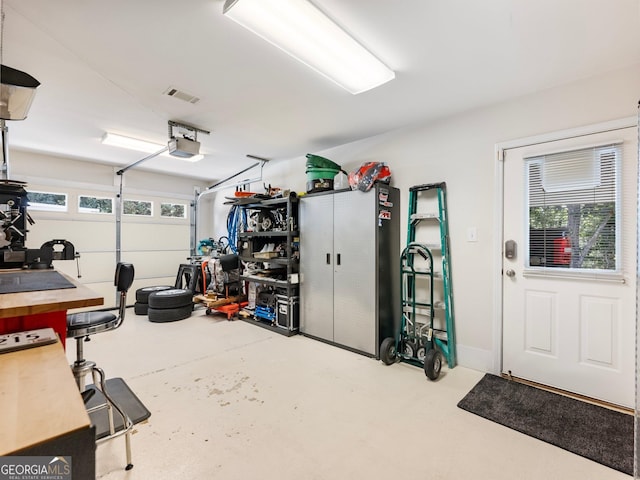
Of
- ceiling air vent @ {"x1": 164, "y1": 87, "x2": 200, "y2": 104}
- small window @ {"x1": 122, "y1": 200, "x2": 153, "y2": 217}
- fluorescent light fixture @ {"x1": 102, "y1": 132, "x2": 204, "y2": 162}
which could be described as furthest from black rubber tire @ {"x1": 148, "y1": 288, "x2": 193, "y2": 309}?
ceiling air vent @ {"x1": 164, "y1": 87, "x2": 200, "y2": 104}

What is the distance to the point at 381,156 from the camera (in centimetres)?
370

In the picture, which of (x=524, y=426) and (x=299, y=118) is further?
(x=299, y=118)

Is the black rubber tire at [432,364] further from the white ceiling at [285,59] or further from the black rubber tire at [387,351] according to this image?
the white ceiling at [285,59]

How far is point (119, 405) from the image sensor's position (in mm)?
2252

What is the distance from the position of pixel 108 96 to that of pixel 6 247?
175cm

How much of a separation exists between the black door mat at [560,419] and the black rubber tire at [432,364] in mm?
308

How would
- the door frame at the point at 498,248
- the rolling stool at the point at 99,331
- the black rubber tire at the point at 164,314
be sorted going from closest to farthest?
the rolling stool at the point at 99,331, the door frame at the point at 498,248, the black rubber tire at the point at 164,314

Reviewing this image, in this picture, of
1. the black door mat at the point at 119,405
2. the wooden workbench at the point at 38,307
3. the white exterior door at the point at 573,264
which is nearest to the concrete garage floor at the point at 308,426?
the black door mat at the point at 119,405

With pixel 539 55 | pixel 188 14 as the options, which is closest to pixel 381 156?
pixel 539 55

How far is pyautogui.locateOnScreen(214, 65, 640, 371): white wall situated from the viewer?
95.1 inches

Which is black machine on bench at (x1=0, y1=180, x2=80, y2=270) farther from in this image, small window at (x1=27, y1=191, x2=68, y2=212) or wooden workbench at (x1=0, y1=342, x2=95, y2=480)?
wooden workbench at (x1=0, y1=342, x2=95, y2=480)

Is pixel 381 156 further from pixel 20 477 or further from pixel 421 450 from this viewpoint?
pixel 20 477

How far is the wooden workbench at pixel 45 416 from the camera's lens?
562mm

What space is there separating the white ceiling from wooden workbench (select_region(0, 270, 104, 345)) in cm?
164
